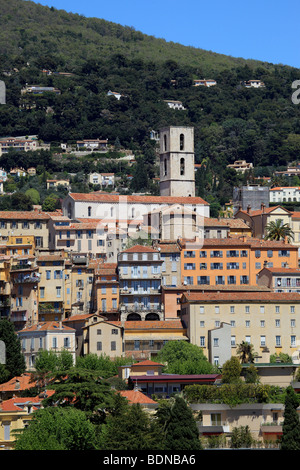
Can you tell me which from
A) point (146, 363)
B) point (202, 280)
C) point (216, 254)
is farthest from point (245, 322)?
point (216, 254)

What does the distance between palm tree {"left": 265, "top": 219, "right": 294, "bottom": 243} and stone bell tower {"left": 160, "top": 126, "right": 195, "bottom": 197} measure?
1445cm

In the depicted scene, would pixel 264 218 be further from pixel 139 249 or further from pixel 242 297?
pixel 242 297

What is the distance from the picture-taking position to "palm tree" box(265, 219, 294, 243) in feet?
283

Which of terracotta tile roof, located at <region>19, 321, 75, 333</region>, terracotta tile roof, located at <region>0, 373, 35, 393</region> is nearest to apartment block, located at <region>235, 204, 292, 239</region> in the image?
terracotta tile roof, located at <region>19, 321, 75, 333</region>

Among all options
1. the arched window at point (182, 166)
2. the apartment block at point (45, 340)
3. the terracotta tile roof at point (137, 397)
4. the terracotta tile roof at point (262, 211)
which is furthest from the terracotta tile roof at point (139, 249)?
the arched window at point (182, 166)

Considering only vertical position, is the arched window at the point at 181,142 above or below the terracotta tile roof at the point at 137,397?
above

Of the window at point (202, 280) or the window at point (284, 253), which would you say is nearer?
the window at point (202, 280)

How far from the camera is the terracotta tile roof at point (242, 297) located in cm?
6956

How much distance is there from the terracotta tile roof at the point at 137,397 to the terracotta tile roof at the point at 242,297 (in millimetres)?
11843

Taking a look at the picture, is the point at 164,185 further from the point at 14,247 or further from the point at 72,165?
the point at 72,165

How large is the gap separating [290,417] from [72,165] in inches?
4126

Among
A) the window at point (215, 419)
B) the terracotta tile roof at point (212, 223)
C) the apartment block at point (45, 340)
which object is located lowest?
the window at point (215, 419)

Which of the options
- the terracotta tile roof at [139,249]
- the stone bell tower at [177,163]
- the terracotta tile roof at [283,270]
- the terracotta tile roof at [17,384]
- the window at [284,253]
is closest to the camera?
the terracotta tile roof at [17,384]

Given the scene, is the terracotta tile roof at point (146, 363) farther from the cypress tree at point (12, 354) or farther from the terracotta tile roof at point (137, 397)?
the cypress tree at point (12, 354)
